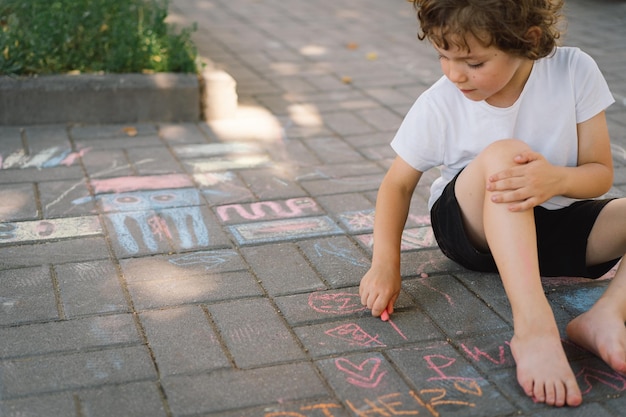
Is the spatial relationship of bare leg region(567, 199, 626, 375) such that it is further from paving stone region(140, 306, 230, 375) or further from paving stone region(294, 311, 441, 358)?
paving stone region(140, 306, 230, 375)

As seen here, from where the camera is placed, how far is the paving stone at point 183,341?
2.30m

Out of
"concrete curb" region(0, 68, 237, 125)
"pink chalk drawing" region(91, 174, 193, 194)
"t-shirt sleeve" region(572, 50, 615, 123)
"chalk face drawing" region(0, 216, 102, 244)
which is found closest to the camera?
"t-shirt sleeve" region(572, 50, 615, 123)

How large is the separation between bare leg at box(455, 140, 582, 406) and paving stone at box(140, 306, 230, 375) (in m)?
0.79

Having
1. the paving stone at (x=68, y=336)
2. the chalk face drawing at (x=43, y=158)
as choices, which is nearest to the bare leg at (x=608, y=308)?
the paving stone at (x=68, y=336)

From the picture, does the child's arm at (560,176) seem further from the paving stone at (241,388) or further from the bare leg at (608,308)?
the paving stone at (241,388)

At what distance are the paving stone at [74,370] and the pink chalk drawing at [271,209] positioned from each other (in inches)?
42.0

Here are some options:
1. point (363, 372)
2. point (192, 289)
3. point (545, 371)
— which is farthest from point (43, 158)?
point (545, 371)

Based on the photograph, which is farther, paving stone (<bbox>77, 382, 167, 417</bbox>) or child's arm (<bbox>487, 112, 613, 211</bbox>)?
child's arm (<bbox>487, 112, 613, 211</bbox>)

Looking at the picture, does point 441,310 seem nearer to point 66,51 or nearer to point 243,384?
point 243,384

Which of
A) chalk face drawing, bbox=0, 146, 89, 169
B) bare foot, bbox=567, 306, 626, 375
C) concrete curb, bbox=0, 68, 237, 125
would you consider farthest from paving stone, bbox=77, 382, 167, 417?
concrete curb, bbox=0, 68, 237, 125

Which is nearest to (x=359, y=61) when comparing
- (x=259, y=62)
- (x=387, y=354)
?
(x=259, y=62)

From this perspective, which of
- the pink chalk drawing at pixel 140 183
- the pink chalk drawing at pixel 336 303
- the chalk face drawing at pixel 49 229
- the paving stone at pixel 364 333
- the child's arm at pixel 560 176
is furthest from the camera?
the pink chalk drawing at pixel 140 183

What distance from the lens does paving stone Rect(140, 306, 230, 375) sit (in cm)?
230

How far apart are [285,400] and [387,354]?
36 cm
